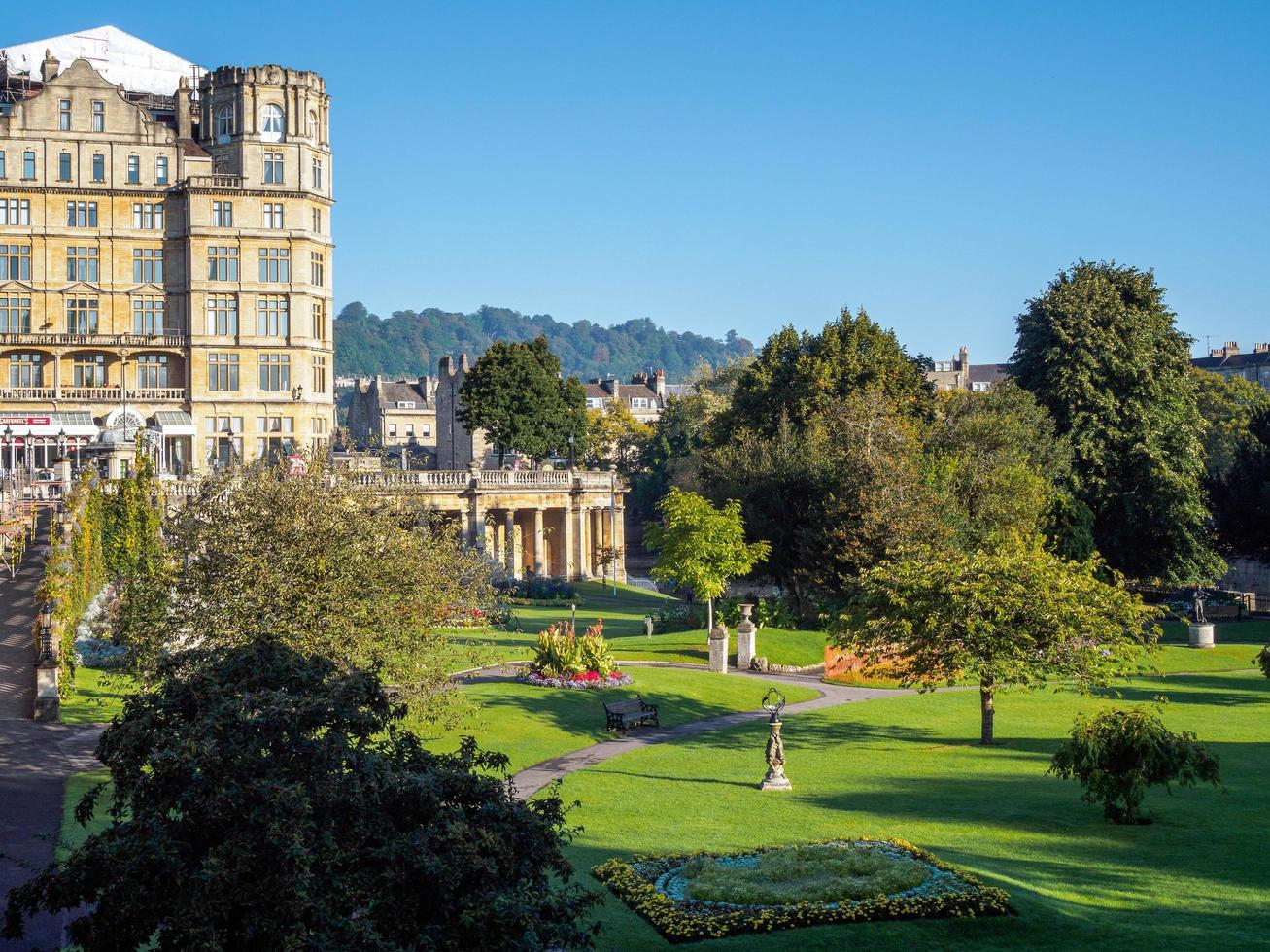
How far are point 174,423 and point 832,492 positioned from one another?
121ft

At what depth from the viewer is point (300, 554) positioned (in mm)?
31516

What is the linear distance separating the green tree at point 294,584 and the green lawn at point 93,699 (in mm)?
3869

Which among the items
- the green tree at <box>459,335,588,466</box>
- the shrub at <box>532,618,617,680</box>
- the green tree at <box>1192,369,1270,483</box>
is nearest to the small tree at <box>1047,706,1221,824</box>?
the shrub at <box>532,618,617,680</box>

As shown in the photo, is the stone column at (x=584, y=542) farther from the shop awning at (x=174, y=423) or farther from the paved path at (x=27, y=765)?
the paved path at (x=27, y=765)

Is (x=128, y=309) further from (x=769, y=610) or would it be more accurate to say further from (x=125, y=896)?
(x=125, y=896)

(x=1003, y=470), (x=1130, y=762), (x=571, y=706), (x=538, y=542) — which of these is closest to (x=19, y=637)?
(x=571, y=706)

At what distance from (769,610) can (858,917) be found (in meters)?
41.8

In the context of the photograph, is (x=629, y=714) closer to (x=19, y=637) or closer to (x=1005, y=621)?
(x=1005, y=621)

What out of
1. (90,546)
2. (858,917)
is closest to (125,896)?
(858,917)

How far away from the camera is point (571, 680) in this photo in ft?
155

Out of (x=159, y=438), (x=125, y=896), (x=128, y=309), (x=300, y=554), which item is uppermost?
(x=128, y=309)

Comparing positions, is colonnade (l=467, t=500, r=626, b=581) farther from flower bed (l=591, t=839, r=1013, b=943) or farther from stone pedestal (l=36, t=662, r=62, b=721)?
flower bed (l=591, t=839, r=1013, b=943)

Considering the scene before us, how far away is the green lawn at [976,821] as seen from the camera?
2297 centimetres

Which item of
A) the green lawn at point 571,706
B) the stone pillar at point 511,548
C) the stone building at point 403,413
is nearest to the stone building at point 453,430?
the stone building at point 403,413
